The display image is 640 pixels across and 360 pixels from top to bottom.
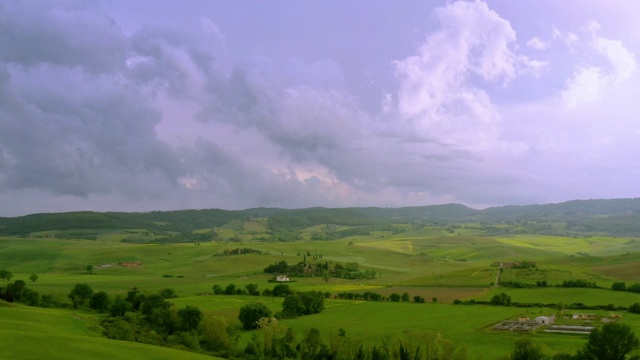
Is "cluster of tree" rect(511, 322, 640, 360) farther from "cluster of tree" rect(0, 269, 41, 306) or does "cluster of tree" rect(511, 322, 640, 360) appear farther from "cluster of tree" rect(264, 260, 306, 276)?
"cluster of tree" rect(264, 260, 306, 276)

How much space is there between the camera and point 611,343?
59656 millimetres

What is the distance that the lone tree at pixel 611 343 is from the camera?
2335 inches

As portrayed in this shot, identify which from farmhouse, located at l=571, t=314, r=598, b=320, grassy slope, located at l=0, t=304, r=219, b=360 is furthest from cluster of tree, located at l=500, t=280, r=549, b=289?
grassy slope, located at l=0, t=304, r=219, b=360

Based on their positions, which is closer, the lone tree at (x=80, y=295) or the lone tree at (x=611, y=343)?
the lone tree at (x=611, y=343)

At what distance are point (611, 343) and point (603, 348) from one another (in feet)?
3.59

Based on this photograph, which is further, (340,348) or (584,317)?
(584,317)

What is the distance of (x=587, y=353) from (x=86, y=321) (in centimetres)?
7263

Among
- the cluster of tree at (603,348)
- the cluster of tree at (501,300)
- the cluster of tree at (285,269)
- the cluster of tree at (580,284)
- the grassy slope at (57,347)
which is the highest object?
the grassy slope at (57,347)

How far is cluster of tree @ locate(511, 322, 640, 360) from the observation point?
59125mm

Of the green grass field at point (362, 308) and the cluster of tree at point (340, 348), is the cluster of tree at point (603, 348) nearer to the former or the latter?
the green grass field at point (362, 308)

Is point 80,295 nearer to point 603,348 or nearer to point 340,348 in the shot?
point 340,348

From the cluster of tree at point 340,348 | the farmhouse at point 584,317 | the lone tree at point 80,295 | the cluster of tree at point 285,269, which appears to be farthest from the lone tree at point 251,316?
the cluster of tree at point 285,269

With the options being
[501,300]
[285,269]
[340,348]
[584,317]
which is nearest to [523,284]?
[501,300]

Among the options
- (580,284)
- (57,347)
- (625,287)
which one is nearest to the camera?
(57,347)
